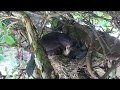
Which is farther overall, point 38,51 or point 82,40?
point 82,40

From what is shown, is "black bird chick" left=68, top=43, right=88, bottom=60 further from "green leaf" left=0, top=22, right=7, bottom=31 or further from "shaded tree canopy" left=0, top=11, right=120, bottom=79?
"green leaf" left=0, top=22, right=7, bottom=31

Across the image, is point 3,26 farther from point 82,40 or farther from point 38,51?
point 82,40

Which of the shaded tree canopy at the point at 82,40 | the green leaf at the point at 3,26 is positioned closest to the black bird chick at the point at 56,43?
the shaded tree canopy at the point at 82,40

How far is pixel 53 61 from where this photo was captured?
1.16 meters

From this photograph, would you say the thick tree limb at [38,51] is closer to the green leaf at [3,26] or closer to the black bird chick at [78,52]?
the green leaf at [3,26]

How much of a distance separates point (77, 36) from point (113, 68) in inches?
11.7

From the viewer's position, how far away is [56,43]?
115 centimetres

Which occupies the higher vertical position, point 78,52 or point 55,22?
point 55,22

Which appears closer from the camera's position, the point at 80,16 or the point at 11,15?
the point at 11,15

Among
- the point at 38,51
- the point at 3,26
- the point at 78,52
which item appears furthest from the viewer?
the point at 78,52

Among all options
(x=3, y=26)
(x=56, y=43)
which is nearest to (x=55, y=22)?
(x=56, y=43)

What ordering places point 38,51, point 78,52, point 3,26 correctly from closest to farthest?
1. point 38,51
2. point 3,26
3. point 78,52
